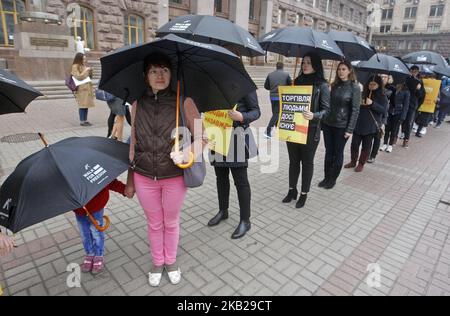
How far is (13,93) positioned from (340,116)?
14.2ft

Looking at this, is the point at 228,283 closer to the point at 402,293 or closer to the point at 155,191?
the point at 155,191

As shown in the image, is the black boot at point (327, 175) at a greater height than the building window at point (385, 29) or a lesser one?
lesser

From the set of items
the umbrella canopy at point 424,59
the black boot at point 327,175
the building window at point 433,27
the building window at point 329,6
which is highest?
the building window at point 433,27

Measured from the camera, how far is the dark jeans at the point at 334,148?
17.0ft

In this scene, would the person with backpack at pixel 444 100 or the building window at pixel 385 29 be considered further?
the building window at pixel 385 29

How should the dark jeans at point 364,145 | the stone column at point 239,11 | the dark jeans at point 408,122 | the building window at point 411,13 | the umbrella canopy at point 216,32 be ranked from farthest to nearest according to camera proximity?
the building window at point 411,13 → the stone column at point 239,11 → the dark jeans at point 408,122 → the dark jeans at point 364,145 → the umbrella canopy at point 216,32

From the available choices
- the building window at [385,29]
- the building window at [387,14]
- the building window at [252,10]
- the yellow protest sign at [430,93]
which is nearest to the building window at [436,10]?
the building window at [387,14]

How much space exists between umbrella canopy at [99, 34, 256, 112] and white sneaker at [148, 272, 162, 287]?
1.55 metres

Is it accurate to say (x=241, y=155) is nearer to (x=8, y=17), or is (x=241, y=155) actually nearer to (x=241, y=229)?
(x=241, y=229)

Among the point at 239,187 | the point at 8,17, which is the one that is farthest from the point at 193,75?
the point at 8,17

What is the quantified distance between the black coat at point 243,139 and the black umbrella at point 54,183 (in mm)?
1305

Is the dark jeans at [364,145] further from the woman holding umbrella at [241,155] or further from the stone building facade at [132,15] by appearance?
the stone building facade at [132,15]
